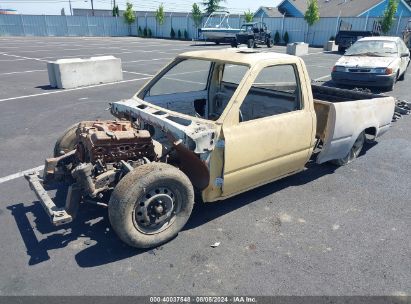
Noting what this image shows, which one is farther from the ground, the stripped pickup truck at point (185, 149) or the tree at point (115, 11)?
the tree at point (115, 11)

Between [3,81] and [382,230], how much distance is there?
13.1 m

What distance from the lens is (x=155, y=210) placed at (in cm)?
335

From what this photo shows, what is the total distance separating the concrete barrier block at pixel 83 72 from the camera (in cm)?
1102

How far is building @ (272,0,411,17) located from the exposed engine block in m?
39.5

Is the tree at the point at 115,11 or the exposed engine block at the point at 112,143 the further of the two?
the tree at the point at 115,11

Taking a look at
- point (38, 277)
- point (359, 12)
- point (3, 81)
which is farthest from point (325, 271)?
point (359, 12)

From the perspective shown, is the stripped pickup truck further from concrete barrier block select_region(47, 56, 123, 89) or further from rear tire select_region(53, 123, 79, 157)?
concrete barrier block select_region(47, 56, 123, 89)

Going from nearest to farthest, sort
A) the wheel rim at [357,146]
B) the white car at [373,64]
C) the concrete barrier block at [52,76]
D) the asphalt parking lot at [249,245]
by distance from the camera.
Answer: the asphalt parking lot at [249,245]
the wheel rim at [357,146]
the white car at [373,64]
the concrete barrier block at [52,76]

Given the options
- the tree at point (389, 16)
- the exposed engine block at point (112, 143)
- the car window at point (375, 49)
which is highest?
the tree at point (389, 16)

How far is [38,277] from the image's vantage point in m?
3.00

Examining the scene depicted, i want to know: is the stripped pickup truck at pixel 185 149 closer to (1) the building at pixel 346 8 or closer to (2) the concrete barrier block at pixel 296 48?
(2) the concrete barrier block at pixel 296 48

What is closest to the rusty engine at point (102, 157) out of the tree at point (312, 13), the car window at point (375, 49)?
the car window at point (375, 49)

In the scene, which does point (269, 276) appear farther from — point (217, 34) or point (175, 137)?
point (217, 34)

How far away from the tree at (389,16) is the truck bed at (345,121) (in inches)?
1094
